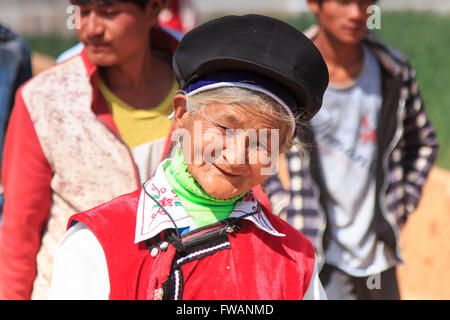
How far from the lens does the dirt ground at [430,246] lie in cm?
691

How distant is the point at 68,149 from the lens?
3303 mm

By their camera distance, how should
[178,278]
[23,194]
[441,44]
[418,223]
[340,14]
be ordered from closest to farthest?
1. [178,278]
2. [23,194]
3. [340,14]
4. [418,223]
5. [441,44]

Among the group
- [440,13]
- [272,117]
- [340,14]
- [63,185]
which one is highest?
[440,13]

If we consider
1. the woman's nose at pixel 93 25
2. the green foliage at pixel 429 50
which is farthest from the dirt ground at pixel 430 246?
the woman's nose at pixel 93 25

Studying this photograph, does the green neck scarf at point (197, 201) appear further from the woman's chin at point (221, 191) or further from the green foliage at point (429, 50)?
the green foliage at point (429, 50)

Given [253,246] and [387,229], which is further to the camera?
[387,229]

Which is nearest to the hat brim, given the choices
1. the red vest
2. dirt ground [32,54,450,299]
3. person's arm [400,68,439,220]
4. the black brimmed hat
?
the black brimmed hat

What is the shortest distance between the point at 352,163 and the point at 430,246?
2919 millimetres

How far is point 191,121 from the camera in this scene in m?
2.35

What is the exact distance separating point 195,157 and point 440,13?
10853 mm

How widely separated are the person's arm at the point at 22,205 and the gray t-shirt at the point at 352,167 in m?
1.64

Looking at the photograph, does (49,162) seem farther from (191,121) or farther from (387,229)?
(387,229)

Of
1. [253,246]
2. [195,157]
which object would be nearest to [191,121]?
[195,157]

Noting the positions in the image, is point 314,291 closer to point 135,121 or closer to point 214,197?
point 214,197
